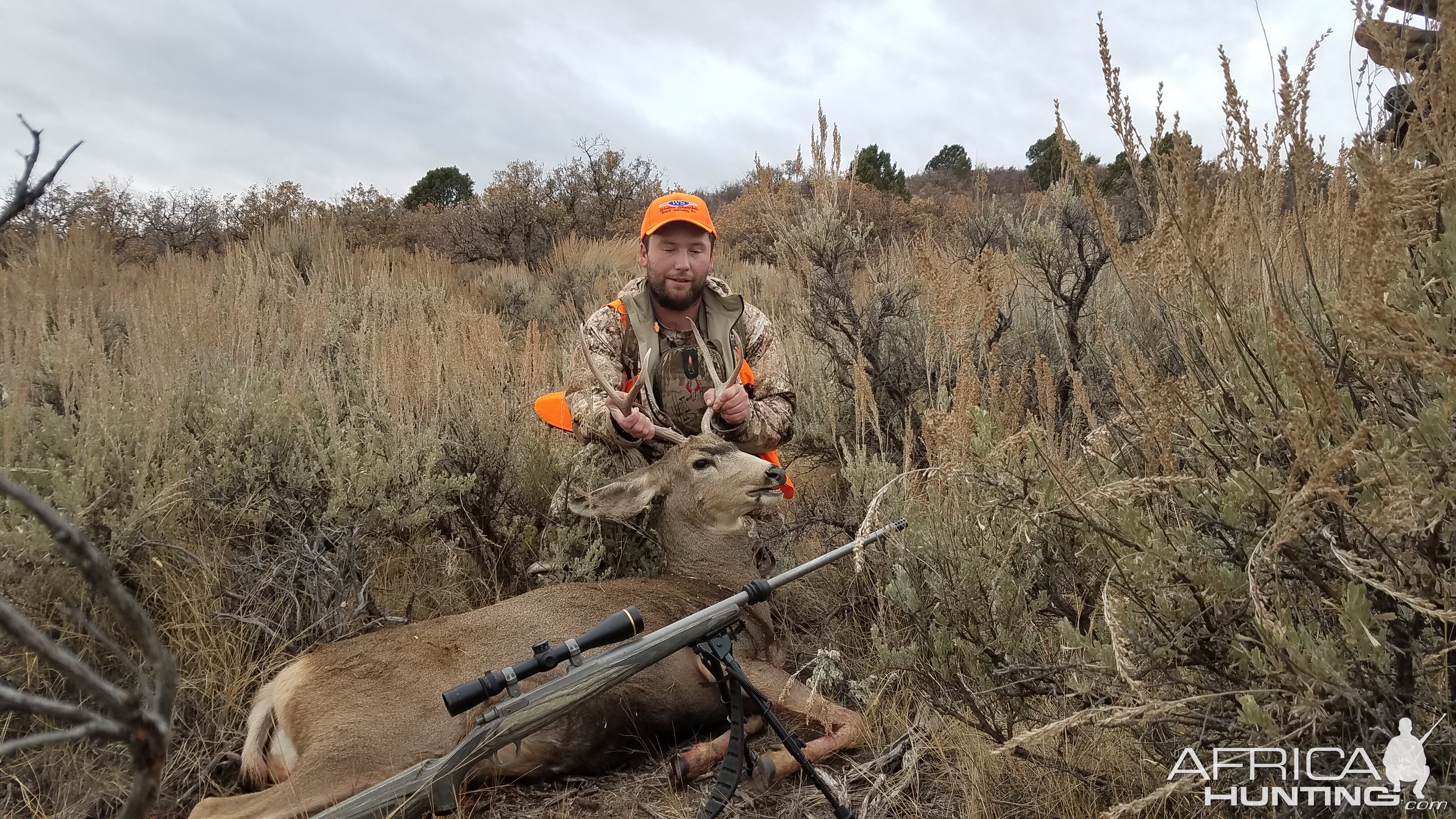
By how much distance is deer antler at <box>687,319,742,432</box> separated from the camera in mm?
4012

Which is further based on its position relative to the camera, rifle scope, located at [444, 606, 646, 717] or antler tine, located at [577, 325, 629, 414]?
antler tine, located at [577, 325, 629, 414]

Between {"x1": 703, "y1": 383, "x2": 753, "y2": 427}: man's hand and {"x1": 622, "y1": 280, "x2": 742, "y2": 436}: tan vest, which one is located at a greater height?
{"x1": 622, "y1": 280, "x2": 742, "y2": 436}: tan vest

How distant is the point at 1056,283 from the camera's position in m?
5.35

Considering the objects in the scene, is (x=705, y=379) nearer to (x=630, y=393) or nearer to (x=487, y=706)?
(x=630, y=393)

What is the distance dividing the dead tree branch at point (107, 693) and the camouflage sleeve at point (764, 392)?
3.50m

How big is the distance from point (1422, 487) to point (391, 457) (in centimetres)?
374

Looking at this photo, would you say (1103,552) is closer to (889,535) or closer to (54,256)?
(889,535)

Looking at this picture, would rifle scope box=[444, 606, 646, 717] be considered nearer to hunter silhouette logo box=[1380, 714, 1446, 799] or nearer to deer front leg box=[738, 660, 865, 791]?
deer front leg box=[738, 660, 865, 791]

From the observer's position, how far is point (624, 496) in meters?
3.87

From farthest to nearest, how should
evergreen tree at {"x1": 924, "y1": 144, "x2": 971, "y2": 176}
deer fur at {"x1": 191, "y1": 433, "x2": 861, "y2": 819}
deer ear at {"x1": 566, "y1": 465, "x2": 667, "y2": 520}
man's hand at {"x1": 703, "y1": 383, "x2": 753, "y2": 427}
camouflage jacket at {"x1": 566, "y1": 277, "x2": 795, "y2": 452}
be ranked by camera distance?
evergreen tree at {"x1": 924, "y1": 144, "x2": 971, "y2": 176} → camouflage jacket at {"x1": 566, "y1": 277, "x2": 795, "y2": 452} → man's hand at {"x1": 703, "y1": 383, "x2": 753, "y2": 427} → deer ear at {"x1": 566, "y1": 465, "x2": 667, "y2": 520} → deer fur at {"x1": 191, "y1": 433, "x2": 861, "y2": 819}

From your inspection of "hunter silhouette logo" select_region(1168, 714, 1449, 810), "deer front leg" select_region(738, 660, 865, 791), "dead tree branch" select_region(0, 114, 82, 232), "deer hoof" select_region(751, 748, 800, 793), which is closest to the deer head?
"deer front leg" select_region(738, 660, 865, 791)

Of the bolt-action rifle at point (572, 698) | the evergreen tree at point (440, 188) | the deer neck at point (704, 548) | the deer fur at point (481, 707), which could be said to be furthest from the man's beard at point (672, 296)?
the evergreen tree at point (440, 188)

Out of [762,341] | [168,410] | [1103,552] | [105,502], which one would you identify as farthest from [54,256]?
[1103,552]

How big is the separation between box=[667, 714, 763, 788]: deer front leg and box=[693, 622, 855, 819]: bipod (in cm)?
11
